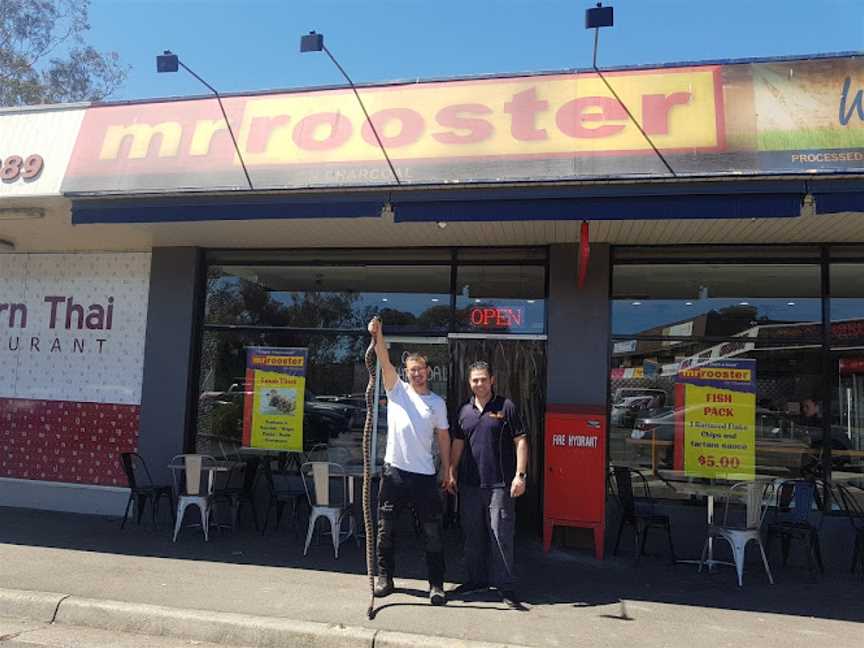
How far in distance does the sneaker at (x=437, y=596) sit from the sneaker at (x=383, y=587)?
0.34 metres

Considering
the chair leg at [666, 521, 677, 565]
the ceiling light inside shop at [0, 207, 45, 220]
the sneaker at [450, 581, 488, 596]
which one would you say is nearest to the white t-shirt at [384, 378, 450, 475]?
the sneaker at [450, 581, 488, 596]

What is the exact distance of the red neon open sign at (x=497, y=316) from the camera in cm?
746

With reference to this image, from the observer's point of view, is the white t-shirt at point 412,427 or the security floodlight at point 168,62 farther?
the security floodlight at point 168,62

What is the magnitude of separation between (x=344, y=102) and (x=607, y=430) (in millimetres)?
4245

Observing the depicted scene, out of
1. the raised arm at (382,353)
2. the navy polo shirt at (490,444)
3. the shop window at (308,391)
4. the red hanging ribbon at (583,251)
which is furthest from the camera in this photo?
the shop window at (308,391)

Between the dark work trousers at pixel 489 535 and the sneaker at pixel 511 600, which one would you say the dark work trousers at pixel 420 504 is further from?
the sneaker at pixel 511 600

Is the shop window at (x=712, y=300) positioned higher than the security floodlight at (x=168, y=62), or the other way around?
the security floodlight at (x=168, y=62)

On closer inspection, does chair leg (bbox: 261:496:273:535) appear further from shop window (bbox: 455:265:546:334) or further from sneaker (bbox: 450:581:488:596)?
shop window (bbox: 455:265:546:334)

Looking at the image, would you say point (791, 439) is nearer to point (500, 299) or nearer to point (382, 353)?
point (500, 299)

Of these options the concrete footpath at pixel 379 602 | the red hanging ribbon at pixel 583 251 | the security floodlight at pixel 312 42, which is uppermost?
the security floodlight at pixel 312 42

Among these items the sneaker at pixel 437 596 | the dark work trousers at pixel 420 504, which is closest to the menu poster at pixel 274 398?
the dark work trousers at pixel 420 504

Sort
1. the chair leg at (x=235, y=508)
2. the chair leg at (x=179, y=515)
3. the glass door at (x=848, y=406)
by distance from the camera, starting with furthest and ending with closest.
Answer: the chair leg at (x=235, y=508) → the chair leg at (x=179, y=515) → the glass door at (x=848, y=406)

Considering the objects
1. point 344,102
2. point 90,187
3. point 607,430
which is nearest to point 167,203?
point 90,187

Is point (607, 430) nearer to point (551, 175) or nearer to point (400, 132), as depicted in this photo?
point (551, 175)
